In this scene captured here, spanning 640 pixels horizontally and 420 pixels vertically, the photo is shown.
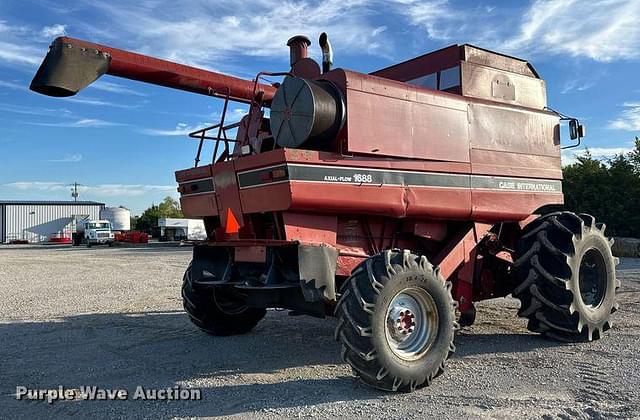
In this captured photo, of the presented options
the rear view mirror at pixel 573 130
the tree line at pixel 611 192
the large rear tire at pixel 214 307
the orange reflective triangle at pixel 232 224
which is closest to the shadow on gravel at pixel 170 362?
the large rear tire at pixel 214 307

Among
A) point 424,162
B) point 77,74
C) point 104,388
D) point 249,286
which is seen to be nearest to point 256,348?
point 249,286

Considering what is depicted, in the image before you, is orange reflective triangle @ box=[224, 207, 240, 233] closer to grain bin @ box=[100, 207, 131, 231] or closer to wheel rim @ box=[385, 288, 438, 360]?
wheel rim @ box=[385, 288, 438, 360]

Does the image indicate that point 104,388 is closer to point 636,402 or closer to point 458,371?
point 458,371

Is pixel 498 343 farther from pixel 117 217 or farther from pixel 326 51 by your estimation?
pixel 117 217

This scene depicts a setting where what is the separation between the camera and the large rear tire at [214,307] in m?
7.79

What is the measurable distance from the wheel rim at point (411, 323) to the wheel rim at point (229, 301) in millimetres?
2675

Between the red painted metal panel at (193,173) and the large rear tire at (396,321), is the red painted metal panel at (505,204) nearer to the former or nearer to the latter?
the large rear tire at (396,321)

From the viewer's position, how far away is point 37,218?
7662 cm

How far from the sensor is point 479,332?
320 inches

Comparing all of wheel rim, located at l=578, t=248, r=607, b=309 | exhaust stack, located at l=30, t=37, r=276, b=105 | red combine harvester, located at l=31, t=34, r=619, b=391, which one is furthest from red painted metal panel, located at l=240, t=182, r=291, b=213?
wheel rim, located at l=578, t=248, r=607, b=309

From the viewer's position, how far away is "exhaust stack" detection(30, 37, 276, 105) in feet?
19.2

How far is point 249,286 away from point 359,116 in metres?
2.13

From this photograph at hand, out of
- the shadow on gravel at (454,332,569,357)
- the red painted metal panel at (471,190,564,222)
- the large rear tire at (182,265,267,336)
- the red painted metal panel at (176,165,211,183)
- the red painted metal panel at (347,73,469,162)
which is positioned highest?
the red painted metal panel at (347,73,469,162)

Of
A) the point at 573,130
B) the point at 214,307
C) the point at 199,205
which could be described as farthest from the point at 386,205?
the point at 573,130
